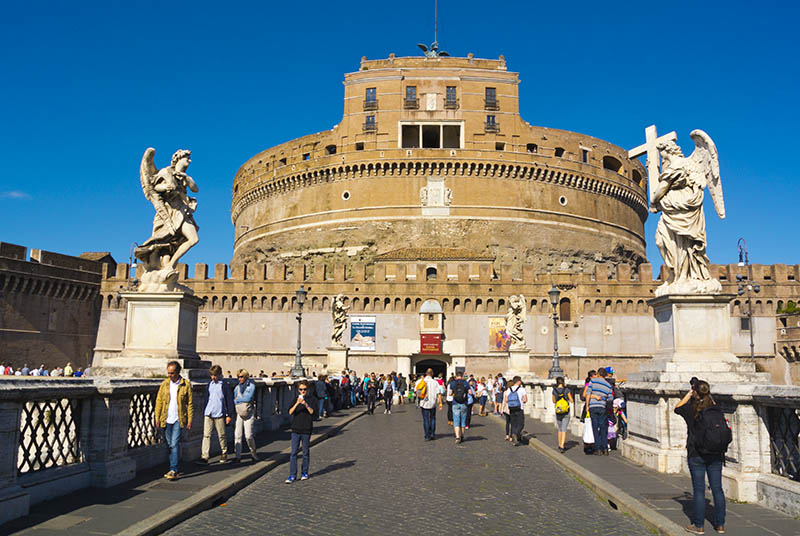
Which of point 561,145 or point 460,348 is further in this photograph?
point 561,145

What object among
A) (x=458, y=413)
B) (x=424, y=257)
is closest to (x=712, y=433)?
(x=458, y=413)

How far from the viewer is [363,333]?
4219 centimetres

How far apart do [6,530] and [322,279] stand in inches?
1495

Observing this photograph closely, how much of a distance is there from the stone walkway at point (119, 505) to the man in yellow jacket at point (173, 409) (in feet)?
1.04

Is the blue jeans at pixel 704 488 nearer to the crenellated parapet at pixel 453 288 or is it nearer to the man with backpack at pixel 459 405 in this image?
the man with backpack at pixel 459 405

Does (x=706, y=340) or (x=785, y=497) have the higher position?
(x=706, y=340)

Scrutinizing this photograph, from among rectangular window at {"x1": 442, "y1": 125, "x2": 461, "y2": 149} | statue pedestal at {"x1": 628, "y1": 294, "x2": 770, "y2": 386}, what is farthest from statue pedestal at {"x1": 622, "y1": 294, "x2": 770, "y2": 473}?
rectangular window at {"x1": 442, "y1": 125, "x2": 461, "y2": 149}

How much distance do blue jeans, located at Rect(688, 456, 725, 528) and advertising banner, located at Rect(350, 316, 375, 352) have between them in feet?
121

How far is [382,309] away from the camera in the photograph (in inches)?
1663

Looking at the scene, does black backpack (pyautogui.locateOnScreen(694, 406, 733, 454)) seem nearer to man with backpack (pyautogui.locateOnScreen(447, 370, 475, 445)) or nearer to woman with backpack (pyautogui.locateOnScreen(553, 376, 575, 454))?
woman with backpack (pyautogui.locateOnScreen(553, 376, 575, 454))

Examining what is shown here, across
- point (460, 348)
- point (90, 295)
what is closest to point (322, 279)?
point (460, 348)

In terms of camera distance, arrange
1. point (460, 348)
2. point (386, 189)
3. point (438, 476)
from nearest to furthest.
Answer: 1. point (438, 476)
2. point (460, 348)
3. point (386, 189)

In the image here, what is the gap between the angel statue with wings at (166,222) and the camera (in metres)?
8.62

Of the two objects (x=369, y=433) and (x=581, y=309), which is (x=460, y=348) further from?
(x=369, y=433)
